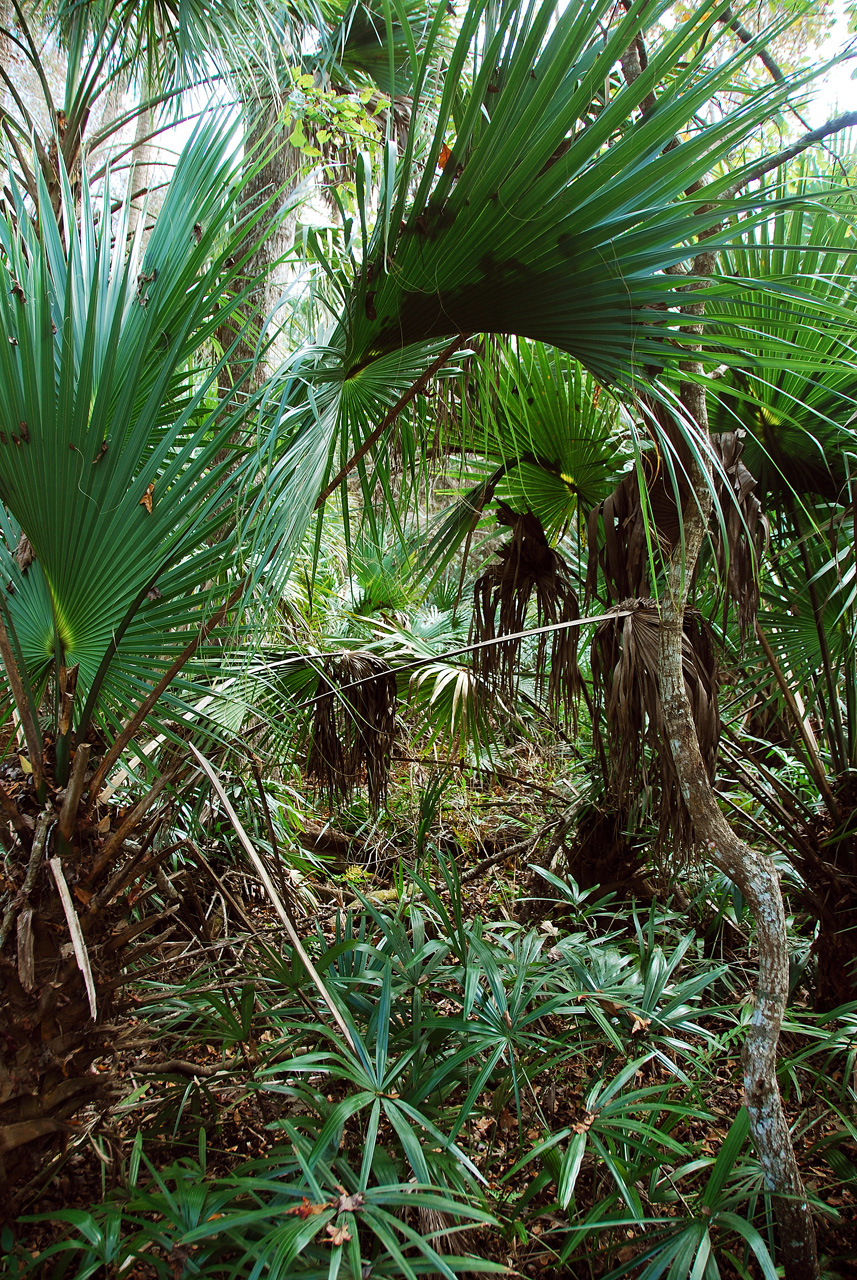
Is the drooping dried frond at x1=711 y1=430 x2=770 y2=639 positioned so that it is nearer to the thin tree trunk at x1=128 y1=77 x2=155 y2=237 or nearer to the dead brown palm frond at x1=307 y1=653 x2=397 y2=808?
the dead brown palm frond at x1=307 y1=653 x2=397 y2=808

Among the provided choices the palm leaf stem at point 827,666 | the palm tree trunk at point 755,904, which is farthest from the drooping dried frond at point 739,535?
the palm leaf stem at point 827,666

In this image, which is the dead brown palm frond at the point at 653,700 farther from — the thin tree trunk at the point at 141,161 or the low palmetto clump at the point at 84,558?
the thin tree trunk at the point at 141,161

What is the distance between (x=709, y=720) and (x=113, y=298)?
5.08 feet

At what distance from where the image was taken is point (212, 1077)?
1.69 m

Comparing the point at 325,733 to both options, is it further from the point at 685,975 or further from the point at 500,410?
the point at 685,975

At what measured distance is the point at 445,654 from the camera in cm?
169

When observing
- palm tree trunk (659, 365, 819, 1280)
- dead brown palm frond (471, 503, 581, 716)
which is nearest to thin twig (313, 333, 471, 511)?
palm tree trunk (659, 365, 819, 1280)

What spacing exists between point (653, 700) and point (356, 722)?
0.95 meters

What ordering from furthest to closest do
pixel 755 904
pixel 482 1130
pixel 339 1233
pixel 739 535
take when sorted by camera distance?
pixel 482 1130
pixel 739 535
pixel 755 904
pixel 339 1233

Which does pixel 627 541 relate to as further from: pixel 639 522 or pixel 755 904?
pixel 755 904

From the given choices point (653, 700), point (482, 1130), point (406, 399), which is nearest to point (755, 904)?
point (653, 700)

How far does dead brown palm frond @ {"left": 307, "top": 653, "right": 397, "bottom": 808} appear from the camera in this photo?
231 cm

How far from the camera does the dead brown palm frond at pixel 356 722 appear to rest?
231cm

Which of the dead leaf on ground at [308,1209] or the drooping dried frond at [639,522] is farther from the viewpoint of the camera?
the drooping dried frond at [639,522]
